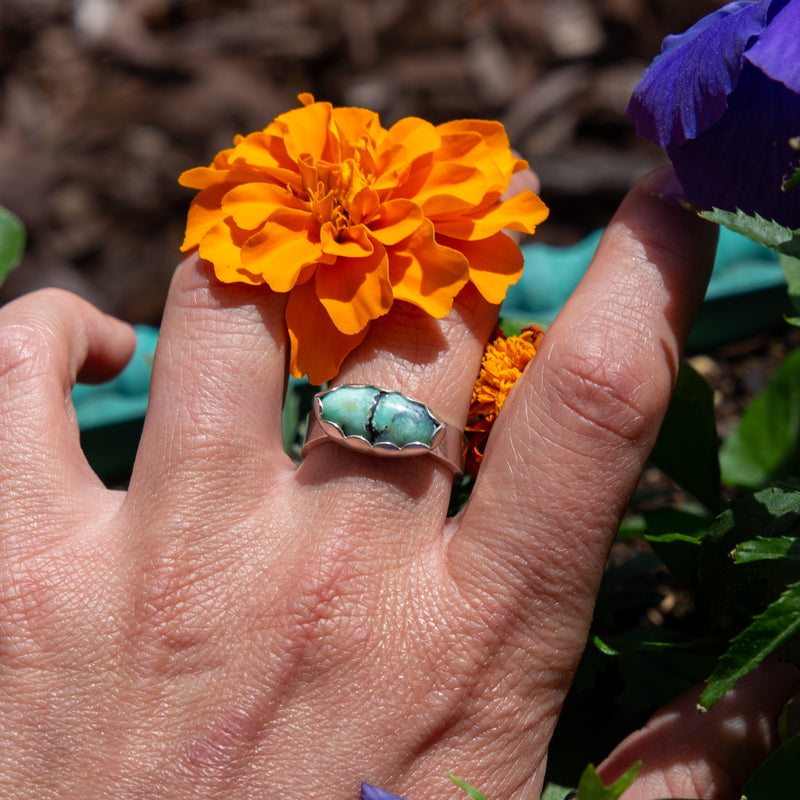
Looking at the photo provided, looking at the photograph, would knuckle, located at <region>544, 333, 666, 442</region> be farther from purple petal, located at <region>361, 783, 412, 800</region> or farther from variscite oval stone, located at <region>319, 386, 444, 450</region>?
purple petal, located at <region>361, 783, 412, 800</region>

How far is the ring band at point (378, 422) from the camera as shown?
921 mm

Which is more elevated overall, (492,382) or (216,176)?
(216,176)

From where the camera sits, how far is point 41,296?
1.15 metres

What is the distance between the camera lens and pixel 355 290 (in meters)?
0.91

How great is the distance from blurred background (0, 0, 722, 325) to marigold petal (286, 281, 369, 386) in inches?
64.0

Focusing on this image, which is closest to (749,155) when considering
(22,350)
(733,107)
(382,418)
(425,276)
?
(733,107)

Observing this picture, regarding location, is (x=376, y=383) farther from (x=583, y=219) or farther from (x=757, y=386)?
(x=583, y=219)

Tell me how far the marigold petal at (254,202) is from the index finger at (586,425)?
1.08 ft

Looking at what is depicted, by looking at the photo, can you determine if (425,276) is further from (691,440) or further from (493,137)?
(691,440)

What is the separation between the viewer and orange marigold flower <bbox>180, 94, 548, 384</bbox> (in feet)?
2.98

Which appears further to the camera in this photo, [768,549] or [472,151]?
[472,151]

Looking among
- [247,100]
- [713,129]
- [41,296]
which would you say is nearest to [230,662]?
[41,296]

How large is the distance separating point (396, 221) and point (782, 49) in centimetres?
39

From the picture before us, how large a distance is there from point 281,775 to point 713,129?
78cm
